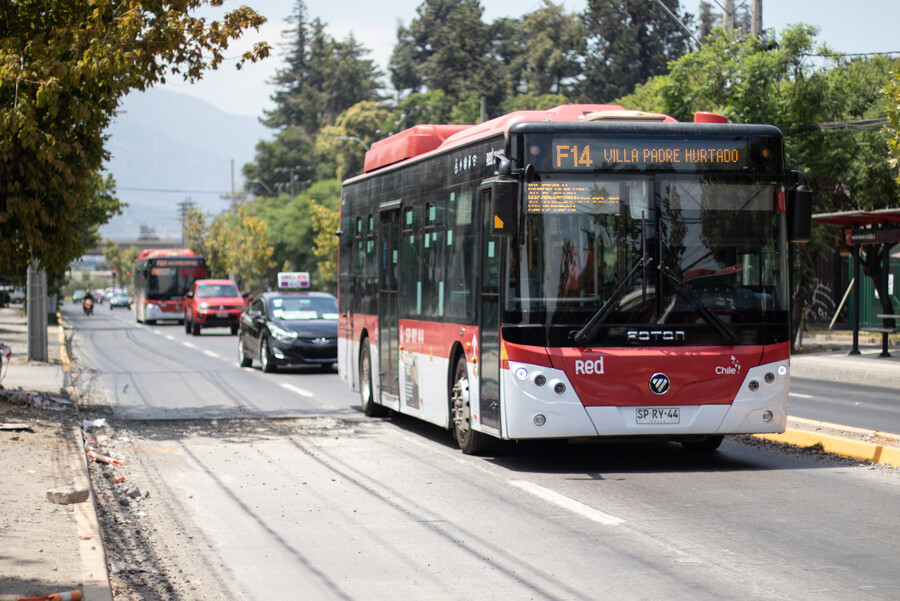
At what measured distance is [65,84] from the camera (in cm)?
1340

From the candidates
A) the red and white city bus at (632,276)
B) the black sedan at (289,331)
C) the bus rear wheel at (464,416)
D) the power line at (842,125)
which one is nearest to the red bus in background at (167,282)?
the black sedan at (289,331)

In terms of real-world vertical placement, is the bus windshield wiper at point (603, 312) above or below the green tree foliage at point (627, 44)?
below

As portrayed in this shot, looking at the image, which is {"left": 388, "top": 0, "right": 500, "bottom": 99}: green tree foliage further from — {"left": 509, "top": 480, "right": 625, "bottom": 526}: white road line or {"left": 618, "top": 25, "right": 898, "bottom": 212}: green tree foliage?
{"left": 509, "top": 480, "right": 625, "bottom": 526}: white road line

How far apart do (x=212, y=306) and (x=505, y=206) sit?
36008 mm

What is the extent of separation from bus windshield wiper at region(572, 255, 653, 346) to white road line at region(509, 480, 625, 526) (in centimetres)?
129

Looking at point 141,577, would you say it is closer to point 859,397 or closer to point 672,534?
point 672,534

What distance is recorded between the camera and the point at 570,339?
1042 centimetres

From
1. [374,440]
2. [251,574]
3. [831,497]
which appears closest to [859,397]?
[374,440]

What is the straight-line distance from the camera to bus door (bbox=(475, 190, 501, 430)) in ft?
35.1

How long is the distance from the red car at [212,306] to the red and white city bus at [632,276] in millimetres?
34550

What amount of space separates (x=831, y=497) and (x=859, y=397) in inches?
426

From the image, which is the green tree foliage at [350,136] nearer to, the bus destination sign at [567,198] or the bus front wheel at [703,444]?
the bus front wheel at [703,444]

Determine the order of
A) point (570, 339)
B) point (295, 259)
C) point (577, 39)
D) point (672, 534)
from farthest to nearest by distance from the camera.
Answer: point (295, 259) → point (577, 39) → point (570, 339) → point (672, 534)

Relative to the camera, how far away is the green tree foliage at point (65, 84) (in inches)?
520
